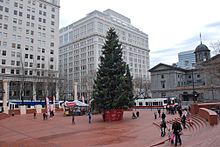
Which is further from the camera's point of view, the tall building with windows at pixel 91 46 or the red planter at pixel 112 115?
the tall building with windows at pixel 91 46

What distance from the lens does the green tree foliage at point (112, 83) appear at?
2889cm

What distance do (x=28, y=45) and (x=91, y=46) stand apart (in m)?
38.2

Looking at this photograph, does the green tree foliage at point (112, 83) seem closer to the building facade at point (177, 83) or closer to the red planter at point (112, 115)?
the red planter at point (112, 115)

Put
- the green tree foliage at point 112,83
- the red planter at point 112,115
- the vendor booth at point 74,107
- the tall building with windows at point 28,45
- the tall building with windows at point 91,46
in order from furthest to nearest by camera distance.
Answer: the tall building with windows at point 91,46, the tall building with windows at point 28,45, the vendor booth at point 74,107, the green tree foliage at point 112,83, the red planter at point 112,115

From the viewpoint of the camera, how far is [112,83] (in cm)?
2955

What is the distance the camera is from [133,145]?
46.2 feet

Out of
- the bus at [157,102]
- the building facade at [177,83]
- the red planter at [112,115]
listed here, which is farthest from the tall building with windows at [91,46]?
the red planter at [112,115]

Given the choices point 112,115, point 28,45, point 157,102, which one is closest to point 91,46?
point 28,45

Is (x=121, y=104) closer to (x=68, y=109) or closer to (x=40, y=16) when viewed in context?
(x=68, y=109)

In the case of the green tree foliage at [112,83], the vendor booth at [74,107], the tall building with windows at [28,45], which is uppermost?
the tall building with windows at [28,45]

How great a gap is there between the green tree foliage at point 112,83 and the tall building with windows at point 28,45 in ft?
103

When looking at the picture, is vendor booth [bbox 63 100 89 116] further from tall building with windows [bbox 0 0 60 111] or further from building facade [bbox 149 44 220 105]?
building facade [bbox 149 44 220 105]

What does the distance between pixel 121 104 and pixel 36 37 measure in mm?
50814

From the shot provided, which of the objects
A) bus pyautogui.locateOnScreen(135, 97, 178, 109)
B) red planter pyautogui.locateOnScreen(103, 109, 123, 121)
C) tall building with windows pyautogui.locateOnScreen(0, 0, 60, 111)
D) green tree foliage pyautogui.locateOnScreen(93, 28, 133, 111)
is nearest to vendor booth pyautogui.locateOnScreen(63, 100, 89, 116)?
green tree foliage pyautogui.locateOnScreen(93, 28, 133, 111)
